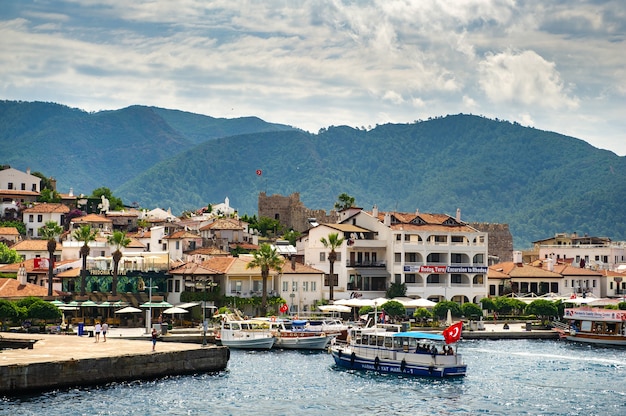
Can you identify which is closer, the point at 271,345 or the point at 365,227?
the point at 271,345

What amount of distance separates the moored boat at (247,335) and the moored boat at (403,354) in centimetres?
1070

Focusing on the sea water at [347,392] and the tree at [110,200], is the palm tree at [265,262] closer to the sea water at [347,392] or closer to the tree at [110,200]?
the sea water at [347,392]

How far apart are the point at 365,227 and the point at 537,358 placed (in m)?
43.4

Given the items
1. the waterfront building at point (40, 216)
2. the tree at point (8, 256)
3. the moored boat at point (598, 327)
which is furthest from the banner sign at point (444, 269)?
the waterfront building at point (40, 216)

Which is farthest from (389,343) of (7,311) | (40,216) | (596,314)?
(40,216)

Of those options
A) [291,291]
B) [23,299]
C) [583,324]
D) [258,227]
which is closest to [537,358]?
[583,324]

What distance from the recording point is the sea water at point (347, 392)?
55.2 metres

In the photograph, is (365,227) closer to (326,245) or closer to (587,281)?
(326,245)

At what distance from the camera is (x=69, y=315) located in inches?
3888

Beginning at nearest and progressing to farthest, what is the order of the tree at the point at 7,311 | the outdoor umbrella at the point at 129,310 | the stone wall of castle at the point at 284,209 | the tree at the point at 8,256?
the tree at the point at 7,311
the outdoor umbrella at the point at 129,310
the tree at the point at 8,256
the stone wall of castle at the point at 284,209

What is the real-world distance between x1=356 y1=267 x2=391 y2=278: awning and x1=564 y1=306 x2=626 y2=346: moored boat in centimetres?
2267

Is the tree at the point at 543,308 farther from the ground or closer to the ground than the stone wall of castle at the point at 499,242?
closer to the ground

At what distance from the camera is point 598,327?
99062 millimetres

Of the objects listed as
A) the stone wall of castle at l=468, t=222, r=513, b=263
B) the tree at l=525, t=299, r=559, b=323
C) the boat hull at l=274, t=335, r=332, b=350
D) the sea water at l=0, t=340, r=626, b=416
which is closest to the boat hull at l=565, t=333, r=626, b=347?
the tree at l=525, t=299, r=559, b=323
